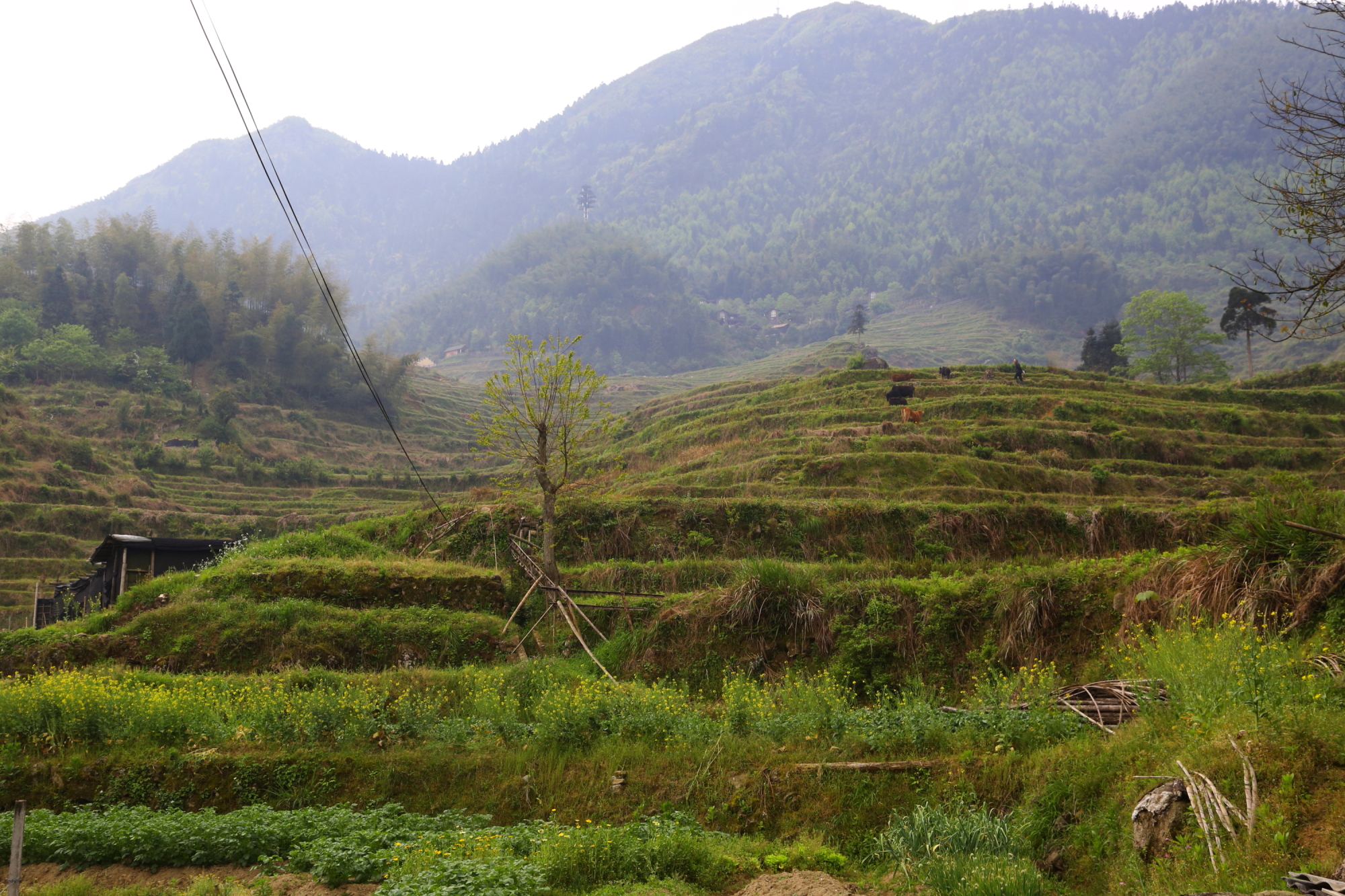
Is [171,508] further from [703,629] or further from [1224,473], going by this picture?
[1224,473]

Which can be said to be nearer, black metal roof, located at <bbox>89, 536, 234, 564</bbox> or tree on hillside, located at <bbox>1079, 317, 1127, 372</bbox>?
black metal roof, located at <bbox>89, 536, 234, 564</bbox>

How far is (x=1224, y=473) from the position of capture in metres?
25.9

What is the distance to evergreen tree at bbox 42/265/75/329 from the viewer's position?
79.8 metres

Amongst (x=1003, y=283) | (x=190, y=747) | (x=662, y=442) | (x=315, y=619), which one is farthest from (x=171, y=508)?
A: (x=1003, y=283)

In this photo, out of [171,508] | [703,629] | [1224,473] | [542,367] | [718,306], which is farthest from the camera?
[718,306]

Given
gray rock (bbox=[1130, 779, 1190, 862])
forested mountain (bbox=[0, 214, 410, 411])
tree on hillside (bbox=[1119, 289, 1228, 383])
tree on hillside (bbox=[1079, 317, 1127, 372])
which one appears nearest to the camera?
gray rock (bbox=[1130, 779, 1190, 862])

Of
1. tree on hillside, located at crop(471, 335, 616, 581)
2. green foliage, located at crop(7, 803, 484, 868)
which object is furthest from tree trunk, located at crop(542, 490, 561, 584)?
green foliage, located at crop(7, 803, 484, 868)

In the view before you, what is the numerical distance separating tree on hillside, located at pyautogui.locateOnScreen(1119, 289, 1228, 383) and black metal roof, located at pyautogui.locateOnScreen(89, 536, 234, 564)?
6963 centimetres

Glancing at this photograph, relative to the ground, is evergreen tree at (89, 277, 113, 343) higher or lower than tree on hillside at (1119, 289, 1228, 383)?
higher

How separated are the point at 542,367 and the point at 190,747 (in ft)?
36.7

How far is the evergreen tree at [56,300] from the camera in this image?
79812 mm

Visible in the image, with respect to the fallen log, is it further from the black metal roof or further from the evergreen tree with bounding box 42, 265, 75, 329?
the evergreen tree with bounding box 42, 265, 75, 329

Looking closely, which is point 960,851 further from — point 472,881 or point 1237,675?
point 472,881

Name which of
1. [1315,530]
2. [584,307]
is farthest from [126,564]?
[584,307]
